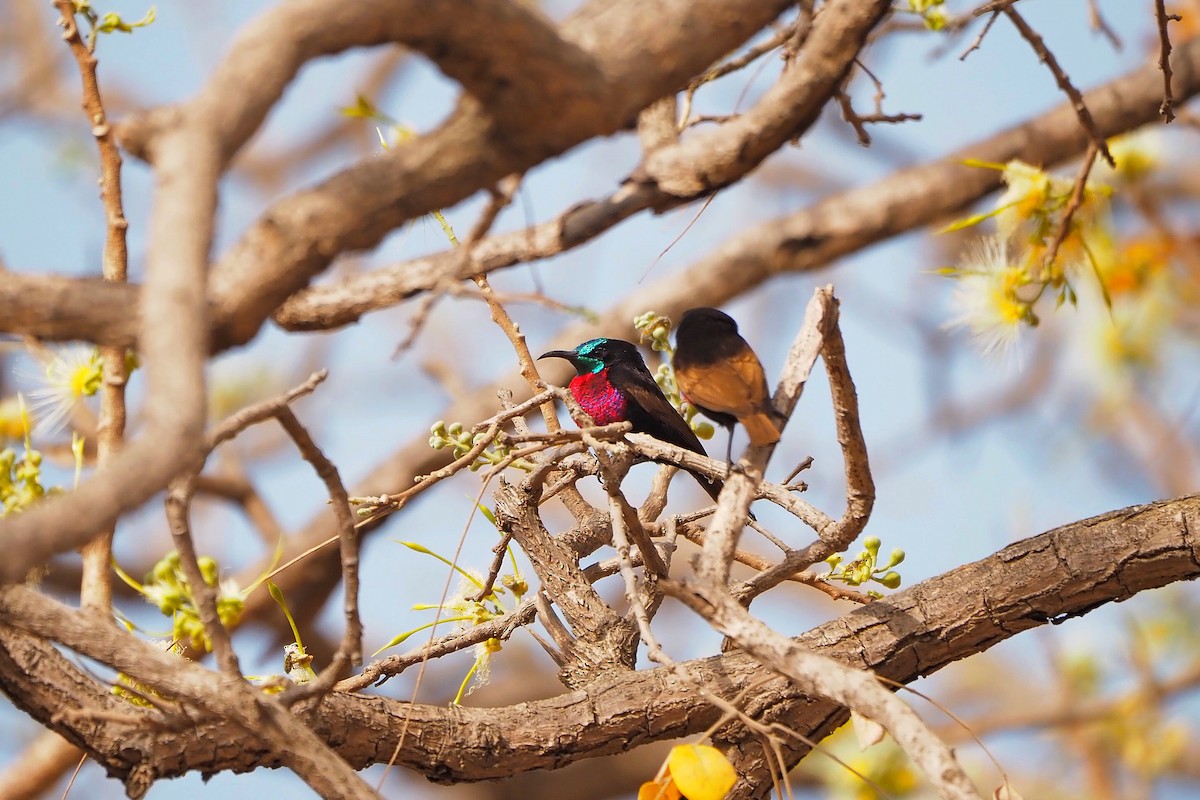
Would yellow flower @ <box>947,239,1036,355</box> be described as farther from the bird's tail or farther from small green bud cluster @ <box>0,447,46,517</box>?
small green bud cluster @ <box>0,447,46,517</box>

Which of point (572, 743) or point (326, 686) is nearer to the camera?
point (326, 686)

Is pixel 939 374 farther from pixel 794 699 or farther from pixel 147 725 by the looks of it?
pixel 147 725

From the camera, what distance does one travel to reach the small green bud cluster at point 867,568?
257 cm

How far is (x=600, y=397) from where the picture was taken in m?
4.11

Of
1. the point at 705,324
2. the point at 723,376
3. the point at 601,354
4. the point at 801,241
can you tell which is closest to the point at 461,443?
the point at 723,376

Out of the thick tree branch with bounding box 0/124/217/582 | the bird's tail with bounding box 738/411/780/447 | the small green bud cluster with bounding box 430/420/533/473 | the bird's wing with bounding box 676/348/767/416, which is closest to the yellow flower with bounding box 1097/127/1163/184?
the bird's wing with bounding box 676/348/767/416

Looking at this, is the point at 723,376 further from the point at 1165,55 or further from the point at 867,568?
the point at 1165,55

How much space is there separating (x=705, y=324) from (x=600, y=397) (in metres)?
1.26

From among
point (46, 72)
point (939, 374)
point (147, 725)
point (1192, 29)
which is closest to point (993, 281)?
point (147, 725)

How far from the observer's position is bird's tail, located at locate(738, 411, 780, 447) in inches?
87.4

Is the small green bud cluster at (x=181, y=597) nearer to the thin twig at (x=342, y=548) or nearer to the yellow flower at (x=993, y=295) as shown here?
the thin twig at (x=342, y=548)

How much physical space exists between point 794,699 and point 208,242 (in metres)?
1.77

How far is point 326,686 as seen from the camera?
194 centimetres

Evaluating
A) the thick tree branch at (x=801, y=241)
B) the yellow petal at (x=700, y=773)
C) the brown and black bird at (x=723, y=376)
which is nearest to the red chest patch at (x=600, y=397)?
the brown and black bird at (x=723, y=376)
